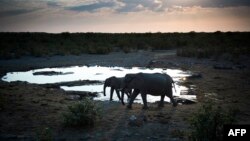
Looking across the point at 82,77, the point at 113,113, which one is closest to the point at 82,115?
the point at 113,113

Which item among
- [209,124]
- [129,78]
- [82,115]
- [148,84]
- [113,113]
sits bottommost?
[113,113]

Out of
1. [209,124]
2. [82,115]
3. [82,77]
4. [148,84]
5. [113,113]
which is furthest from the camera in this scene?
[82,77]

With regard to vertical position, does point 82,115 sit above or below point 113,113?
above

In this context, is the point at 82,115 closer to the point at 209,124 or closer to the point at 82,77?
the point at 209,124

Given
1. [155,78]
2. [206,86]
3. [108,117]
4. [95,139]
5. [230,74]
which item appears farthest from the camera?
[230,74]

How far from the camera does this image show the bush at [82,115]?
391 inches

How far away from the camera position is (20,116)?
11.3m

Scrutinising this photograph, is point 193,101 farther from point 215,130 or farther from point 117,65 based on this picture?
point 117,65

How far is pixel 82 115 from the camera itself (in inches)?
392

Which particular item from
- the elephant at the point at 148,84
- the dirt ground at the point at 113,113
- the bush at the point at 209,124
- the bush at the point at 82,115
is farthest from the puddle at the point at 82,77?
the bush at the point at 209,124

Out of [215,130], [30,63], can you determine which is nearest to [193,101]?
[215,130]

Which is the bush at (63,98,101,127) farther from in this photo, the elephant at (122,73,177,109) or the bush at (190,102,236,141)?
the bush at (190,102,236,141)

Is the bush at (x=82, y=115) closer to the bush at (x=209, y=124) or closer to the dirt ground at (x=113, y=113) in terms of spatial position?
the dirt ground at (x=113, y=113)

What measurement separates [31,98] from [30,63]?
16.1 m
